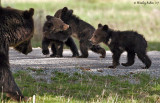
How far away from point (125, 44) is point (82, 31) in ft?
7.33

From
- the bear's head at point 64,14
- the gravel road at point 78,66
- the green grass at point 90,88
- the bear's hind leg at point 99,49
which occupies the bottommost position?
the green grass at point 90,88

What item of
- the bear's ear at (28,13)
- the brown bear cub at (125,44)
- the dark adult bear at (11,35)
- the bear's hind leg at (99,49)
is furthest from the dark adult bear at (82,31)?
the bear's ear at (28,13)

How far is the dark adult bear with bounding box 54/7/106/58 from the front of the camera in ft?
38.0

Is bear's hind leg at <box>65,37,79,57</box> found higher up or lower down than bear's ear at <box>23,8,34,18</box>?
lower down

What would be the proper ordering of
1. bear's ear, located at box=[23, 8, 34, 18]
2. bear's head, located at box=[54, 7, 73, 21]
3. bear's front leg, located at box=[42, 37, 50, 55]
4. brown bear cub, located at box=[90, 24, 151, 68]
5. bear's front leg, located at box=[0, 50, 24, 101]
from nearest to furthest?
bear's front leg, located at box=[0, 50, 24, 101] → bear's ear, located at box=[23, 8, 34, 18] → brown bear cub, located at box=[90, 24, 151, 68] → bear's front leg, located at box=[42, 37, 50, 55] → bear's head, located at box=[54, 7, 73, 21]

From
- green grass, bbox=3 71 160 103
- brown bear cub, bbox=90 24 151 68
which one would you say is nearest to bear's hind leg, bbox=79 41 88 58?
brown bear cub, bbox=90 24 151 68

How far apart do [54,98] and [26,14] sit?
59.7 inches

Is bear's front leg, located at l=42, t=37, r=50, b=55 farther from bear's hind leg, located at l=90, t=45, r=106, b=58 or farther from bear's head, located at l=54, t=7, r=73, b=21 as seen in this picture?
bear's hind leg, located at l=90, t=45, r=106, b=58

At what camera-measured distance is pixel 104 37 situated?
33.9ft

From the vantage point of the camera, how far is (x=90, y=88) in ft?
24.6

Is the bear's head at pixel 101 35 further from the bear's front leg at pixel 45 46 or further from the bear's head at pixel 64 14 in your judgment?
the bear's head at pixel 64 14

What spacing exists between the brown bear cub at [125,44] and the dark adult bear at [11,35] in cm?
330

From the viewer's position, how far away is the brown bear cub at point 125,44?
9695 mm

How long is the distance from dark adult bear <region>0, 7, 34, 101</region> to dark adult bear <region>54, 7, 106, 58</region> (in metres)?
4.55
